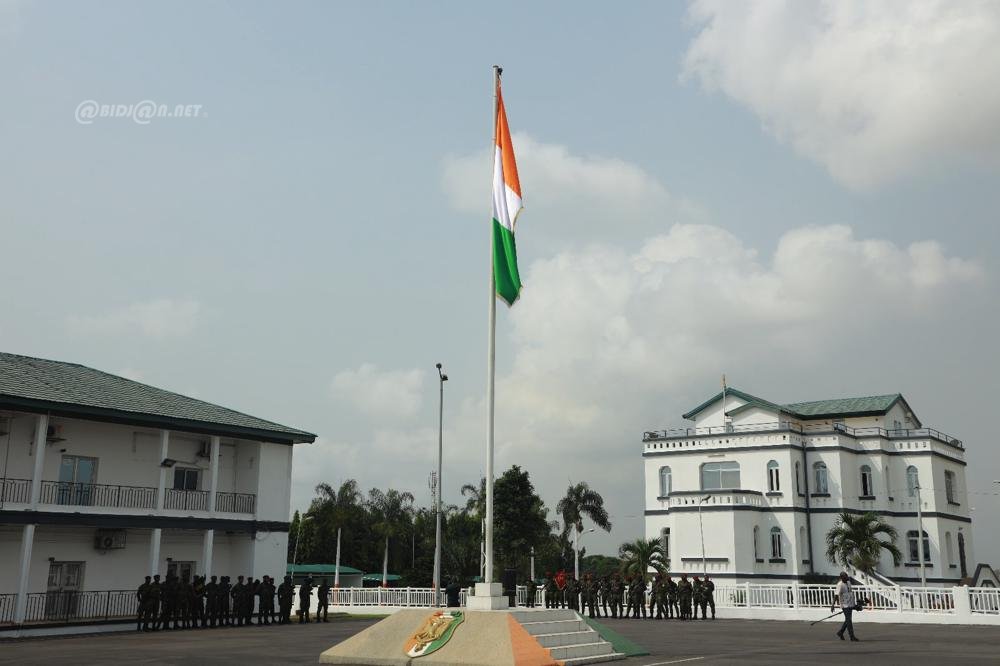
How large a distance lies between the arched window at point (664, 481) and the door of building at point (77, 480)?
33413 millimetres

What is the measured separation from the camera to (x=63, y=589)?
26484 millimetres

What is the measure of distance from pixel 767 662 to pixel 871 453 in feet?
128

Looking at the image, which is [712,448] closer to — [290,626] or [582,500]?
[582,500]

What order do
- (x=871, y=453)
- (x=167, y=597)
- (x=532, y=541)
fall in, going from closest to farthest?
(x=167, y=597) → (x=871, y=453) → (x=532, y=541)

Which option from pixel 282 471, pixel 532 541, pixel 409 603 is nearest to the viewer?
pixel 282 471

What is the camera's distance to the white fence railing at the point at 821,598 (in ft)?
89.8

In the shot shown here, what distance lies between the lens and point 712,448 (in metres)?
50.6

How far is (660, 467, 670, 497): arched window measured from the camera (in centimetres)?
5209

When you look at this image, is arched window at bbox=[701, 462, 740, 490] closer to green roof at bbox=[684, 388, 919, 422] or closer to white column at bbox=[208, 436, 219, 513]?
green roof at bbox=[684, 388, 919, 422]

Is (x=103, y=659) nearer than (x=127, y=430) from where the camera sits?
Yes

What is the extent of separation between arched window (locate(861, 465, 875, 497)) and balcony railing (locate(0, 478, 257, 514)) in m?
34.6

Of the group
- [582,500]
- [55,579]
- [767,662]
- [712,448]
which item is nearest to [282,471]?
[55,579]

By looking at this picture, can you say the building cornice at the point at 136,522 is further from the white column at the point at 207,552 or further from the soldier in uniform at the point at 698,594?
the soldier in uniform at the point at 698,594

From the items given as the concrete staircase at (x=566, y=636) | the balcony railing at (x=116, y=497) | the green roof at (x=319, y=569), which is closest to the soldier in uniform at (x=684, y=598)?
the concrete staircase at (x=566, y=636)
